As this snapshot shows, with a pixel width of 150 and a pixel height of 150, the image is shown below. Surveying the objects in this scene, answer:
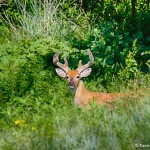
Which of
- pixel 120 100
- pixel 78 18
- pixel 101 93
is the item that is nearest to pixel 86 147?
pixel 120 100

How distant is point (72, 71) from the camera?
372 inches

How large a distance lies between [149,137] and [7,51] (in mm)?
5685

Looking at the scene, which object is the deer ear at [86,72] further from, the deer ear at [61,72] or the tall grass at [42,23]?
the tall grass at [42,23]

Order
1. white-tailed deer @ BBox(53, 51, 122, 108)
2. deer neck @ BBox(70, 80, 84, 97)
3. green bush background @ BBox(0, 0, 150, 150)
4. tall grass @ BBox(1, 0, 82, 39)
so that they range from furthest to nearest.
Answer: tall grass @ BBox(1, 0, 82, 39), deer neck @ BBox(70, 80, 84, 97), white-tailed deer @ BBox(53, 51, 122, 108), green bush background @ BBox(0, 0, 150, 150)

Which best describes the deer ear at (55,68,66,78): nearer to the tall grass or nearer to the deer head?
the deer head

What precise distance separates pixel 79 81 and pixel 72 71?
8.0 inches

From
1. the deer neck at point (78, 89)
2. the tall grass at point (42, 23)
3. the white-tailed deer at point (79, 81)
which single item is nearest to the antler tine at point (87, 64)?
the white-tailed deer at point (79, 81)

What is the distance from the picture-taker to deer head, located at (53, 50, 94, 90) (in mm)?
9369

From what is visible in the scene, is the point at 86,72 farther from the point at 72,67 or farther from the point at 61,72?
the point at 72,67

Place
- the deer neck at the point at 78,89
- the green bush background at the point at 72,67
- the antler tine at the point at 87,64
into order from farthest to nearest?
1. the antler tine at the point at 87,64
2. the deer neck at the point at 78,89
3. the green bush background at the point at 72,67

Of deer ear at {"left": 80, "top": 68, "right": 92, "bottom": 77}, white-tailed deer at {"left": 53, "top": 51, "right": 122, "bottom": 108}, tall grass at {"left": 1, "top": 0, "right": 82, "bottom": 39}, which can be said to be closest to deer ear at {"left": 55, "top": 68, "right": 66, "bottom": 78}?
white-tailed deer at {"left": 53, "top": 51, "right": 122, "bottom": 108}

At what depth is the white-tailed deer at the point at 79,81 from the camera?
9.03m

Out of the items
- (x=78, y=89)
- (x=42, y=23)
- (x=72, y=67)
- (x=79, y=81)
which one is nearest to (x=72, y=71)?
(x=79, y=81)

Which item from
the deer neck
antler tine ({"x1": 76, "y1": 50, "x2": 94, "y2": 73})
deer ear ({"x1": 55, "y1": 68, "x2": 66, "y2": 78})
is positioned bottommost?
the deer neck
